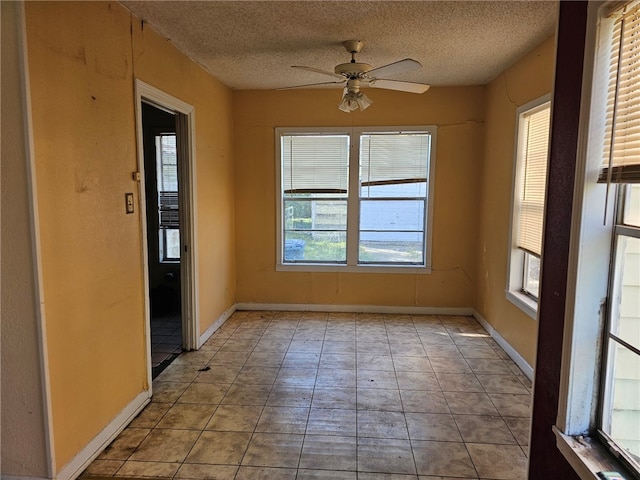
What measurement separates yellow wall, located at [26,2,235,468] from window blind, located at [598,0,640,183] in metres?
2.28

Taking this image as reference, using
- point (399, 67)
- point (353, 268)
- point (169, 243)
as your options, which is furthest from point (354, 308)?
point (399, 67)

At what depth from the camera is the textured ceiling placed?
251 centimetres

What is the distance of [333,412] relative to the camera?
271cm

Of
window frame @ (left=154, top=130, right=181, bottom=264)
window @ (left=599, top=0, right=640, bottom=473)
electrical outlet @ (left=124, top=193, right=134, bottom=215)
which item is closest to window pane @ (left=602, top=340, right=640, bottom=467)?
window @ (left=599, top=0, right=640, bottom=473)

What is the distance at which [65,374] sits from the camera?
6.64 feet

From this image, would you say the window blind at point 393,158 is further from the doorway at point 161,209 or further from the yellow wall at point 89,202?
the yellow wall at point 89,202

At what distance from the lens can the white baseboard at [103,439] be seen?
2061 mm

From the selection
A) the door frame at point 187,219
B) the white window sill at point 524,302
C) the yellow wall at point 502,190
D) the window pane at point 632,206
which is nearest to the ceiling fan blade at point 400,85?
the yellow wall at point 502,190

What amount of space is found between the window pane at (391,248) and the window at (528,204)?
133 cm

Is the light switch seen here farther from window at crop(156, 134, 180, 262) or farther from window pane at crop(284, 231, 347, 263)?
window pane at crop(284, 231, 347, 263)

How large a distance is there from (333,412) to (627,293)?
192cm

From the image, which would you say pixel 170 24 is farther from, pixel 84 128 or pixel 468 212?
pixel 468 212

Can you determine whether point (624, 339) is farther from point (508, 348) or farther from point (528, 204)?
point (508, 348)

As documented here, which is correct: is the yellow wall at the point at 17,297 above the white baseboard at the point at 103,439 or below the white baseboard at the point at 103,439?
above
